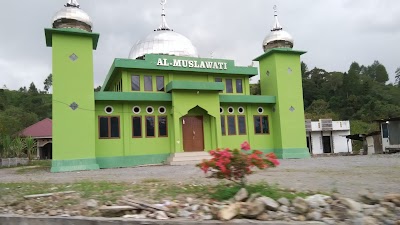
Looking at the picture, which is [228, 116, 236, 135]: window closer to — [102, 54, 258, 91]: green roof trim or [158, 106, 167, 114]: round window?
[102, 54, 258, 91]: green roof trim

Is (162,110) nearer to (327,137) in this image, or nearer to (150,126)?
(150,126)

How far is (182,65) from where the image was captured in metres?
19.2

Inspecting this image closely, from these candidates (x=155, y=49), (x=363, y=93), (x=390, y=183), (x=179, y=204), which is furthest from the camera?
(x=363, y=93)

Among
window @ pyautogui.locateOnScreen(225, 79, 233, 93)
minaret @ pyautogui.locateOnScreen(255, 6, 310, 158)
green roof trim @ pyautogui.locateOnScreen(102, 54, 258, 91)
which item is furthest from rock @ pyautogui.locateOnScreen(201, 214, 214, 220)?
window @ pyautogui.locateOnScreen(225, 79, 233, 93)

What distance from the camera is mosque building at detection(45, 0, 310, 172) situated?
16302 mm

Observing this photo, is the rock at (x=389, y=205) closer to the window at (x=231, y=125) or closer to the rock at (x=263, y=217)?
the rock at (x=263, y=217)

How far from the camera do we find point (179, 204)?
5984 mm

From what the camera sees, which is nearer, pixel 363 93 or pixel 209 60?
pixel 209 60

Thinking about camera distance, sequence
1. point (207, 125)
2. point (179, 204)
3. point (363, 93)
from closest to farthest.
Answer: point (179, 204) → point (207, 125) → point (363, 93)

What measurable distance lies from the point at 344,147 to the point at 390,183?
95.2ft

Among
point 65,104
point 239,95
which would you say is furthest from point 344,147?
point 65,104

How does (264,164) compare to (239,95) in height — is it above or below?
below

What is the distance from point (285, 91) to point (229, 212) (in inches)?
654

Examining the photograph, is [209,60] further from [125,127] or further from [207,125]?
[125,127]
